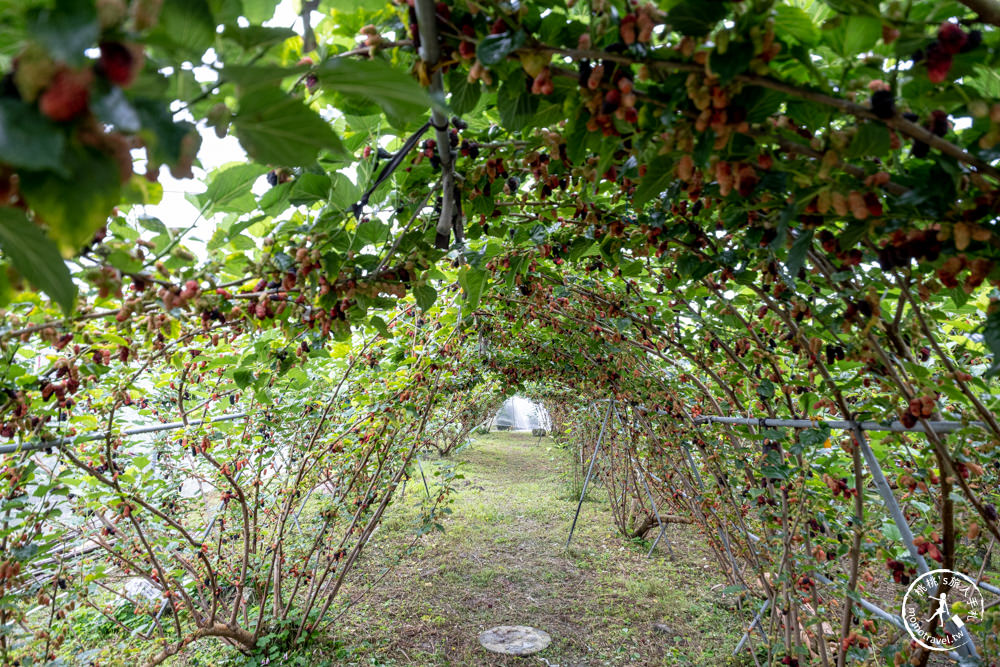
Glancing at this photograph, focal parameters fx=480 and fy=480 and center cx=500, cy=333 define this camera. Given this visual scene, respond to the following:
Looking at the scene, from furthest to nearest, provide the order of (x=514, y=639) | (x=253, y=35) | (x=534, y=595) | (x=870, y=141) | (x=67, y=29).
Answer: (x=534, y=595)
(x=514, y=639)
(x=870, y=141)
(x=253, y=35)
(x=67, y=29)

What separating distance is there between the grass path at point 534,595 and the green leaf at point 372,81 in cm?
373

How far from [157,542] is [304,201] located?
2.75 m

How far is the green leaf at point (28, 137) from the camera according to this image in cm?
29

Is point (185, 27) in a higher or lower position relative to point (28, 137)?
higher

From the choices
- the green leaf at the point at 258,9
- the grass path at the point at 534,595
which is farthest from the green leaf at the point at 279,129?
the grass path at the point at 534,595

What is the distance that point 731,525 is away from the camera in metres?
2.69

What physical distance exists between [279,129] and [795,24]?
2.02ft

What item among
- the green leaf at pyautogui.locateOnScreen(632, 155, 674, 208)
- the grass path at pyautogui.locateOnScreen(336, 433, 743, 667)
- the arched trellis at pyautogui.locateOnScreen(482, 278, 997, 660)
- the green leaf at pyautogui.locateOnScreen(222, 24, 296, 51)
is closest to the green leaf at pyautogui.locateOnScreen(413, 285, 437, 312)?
the green leaf at pyautogui.locateOnScreen(632, 155, 674, 208)

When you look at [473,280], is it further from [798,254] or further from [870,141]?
[870,141]

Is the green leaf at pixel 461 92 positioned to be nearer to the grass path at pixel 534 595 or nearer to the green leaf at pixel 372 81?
the green leaf at pixel 372 81

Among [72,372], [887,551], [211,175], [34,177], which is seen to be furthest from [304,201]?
[887,551]

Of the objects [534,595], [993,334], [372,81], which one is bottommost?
[534,595]

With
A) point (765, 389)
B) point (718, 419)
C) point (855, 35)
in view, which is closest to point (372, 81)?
point (855, 35)

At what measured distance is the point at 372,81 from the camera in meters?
0.47
